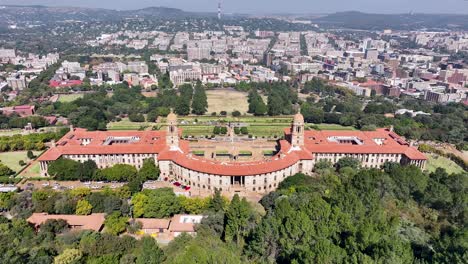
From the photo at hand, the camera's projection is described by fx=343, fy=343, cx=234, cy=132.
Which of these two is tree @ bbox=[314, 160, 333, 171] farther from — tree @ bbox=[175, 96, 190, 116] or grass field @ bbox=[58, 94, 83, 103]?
grass field @ bbox=[58, 94, 83, 103]

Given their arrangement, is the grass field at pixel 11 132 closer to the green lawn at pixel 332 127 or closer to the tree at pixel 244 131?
the tree at pixel 244 131

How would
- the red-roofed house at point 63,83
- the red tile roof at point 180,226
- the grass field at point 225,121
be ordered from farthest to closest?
the red-roofed house at point 63,83, the grass field at point 225,121, the red tile roof at point 180,226

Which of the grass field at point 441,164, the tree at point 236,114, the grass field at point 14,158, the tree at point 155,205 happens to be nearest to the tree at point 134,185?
the tree at point 155,205

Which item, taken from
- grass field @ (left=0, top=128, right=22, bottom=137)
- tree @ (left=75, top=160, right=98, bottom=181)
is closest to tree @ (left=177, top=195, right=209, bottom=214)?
tree @ (left=75, top=160, right=98, bottom=181)

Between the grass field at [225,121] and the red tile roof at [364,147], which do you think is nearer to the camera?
the red tile roof at [364,147]

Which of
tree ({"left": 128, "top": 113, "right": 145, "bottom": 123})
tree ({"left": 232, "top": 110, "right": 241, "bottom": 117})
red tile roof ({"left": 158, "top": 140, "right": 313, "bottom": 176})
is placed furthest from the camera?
tree ({"left": 232, "top": 110, "right": 241, "bottom": 117})

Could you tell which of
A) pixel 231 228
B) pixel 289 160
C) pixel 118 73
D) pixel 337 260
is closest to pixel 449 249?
pixel 337 260
